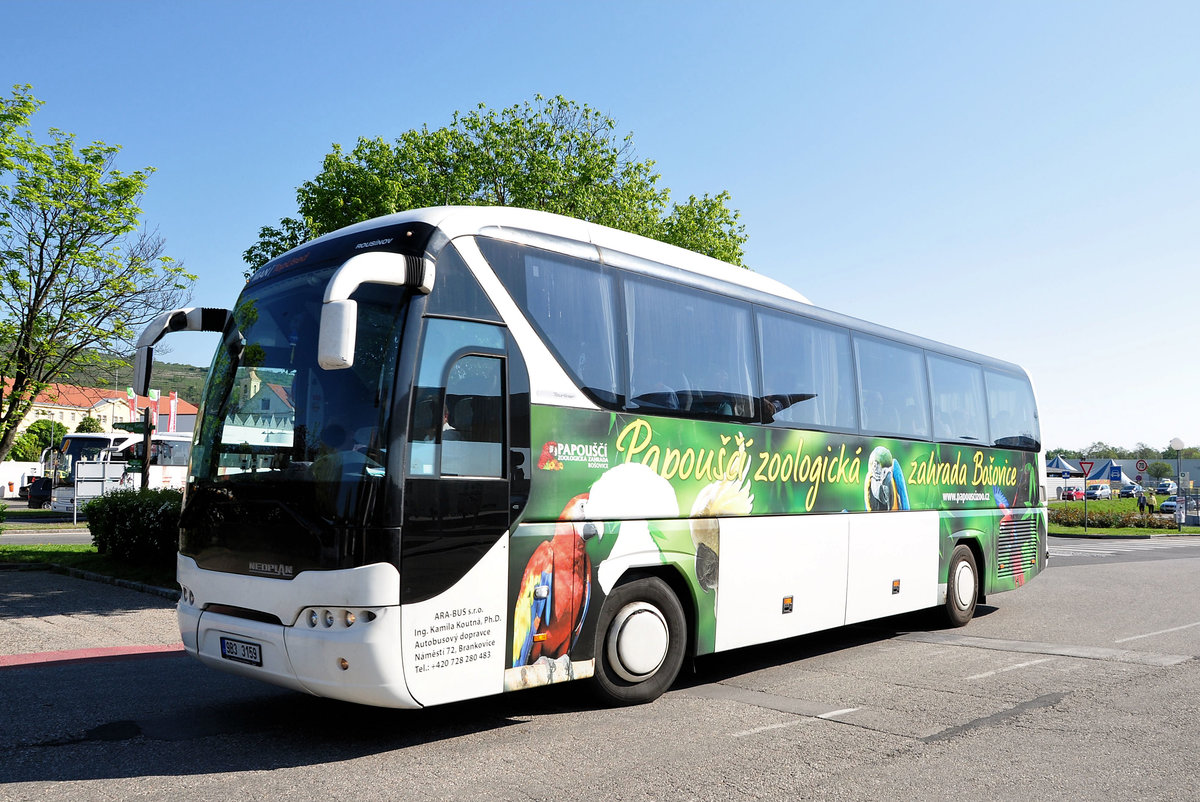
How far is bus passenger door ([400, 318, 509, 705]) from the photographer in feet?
17.5

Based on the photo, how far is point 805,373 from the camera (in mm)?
8797

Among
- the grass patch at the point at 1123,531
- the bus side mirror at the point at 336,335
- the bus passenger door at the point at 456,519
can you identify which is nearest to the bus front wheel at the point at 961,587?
the bus passenger door at the point at 456,519

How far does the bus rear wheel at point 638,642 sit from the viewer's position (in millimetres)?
6656

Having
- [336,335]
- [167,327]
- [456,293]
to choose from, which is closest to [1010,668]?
[456,293]

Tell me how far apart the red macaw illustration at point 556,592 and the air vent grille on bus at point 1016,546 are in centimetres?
802

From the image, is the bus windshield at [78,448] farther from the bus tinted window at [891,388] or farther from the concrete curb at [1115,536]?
Result: the concrete curb at [1115,536]

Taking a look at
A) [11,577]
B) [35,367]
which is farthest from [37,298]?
[11,577]

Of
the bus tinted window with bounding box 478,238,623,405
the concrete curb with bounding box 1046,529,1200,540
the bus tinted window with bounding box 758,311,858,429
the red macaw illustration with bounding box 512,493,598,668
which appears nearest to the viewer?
the red macaw illustration with bounding box 512,493,598,668

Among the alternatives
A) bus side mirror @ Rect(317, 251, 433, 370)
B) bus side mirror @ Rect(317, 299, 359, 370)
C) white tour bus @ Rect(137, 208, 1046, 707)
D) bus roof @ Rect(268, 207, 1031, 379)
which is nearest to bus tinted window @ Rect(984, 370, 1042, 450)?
bus roof @ Rect(268, 207, 1031, 379)

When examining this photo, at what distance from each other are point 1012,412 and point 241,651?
36.1ft

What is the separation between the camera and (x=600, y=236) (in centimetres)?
708

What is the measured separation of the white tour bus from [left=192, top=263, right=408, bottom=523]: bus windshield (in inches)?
0.7

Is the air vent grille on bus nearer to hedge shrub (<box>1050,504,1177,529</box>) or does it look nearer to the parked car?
hedge shrub (<box>1050,504,1177,529</box>)

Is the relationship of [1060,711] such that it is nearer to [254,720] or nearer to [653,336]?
[653,336]
